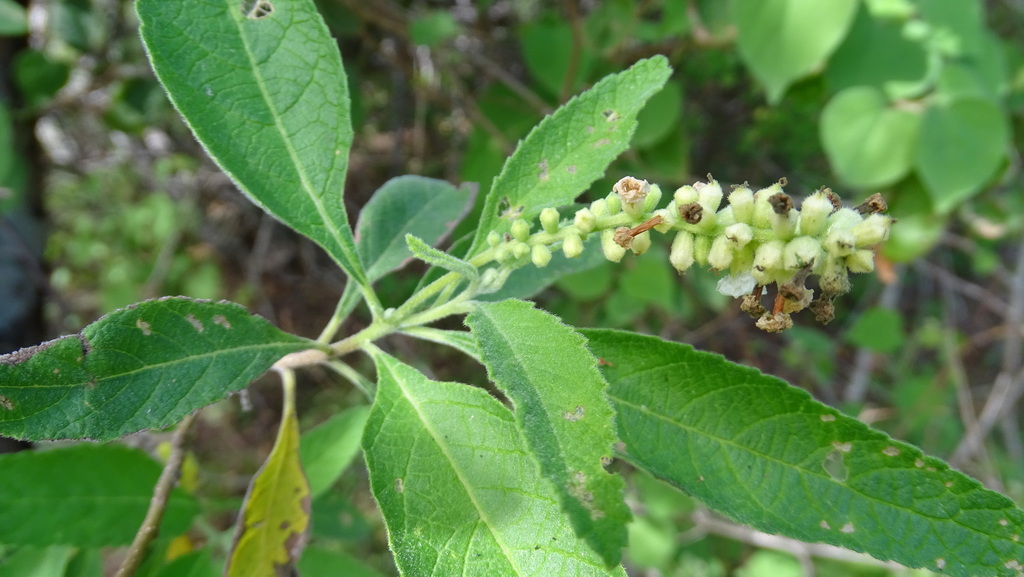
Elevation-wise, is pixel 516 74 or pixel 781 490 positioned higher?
pixel 781 490

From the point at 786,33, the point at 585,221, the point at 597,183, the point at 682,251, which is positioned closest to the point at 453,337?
the point at 585,221

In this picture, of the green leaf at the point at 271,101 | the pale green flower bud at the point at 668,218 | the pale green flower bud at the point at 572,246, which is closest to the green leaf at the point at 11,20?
the green leaf at the point at 271,101

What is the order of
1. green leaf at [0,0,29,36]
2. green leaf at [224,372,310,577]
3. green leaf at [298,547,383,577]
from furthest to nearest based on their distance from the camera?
green leaf at [0,0,29,36] → green leaf at [298,547,383,577] → green leaf at [224,372,310,577]

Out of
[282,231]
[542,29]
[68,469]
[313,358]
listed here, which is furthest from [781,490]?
[282,231]

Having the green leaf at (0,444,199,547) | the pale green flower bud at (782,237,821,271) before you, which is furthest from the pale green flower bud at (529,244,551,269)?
the green leaf at (0,444,199,547)

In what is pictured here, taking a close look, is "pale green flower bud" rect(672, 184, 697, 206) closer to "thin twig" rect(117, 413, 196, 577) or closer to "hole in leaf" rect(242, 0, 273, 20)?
"hole in leaf" rect(242, 0, 273, 20)

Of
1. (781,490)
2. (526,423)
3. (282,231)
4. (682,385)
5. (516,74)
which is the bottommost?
(282,231)

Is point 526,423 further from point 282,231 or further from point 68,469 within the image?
point 282,231
